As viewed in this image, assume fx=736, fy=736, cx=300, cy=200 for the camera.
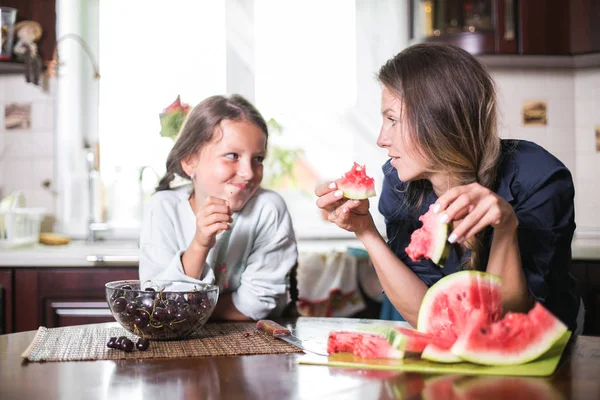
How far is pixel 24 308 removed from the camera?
345 centimetres

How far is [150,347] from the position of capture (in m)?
1.62

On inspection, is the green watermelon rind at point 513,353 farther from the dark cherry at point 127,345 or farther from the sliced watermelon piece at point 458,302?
the dark cherry at point 127,345

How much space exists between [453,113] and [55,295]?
7.41ft

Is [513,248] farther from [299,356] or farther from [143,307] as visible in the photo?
[143,307]

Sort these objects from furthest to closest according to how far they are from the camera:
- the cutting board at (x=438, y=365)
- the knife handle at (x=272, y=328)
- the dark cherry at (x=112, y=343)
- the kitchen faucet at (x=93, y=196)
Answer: the kitchen faucet at (x=93, y=196) → the knife handle at (x=272, y=328) → the dark cherry at (x=112, y=343) → the cutting board at (x=438, y=365)

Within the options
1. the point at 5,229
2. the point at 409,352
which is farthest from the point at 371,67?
the point at 409,352

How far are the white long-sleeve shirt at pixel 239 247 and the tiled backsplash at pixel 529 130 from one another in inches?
83.2

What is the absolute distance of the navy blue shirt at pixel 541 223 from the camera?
6.24 ft

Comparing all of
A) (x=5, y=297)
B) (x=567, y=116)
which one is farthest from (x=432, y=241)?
(x=567, y=116)

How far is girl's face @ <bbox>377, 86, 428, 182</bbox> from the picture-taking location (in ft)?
6.40

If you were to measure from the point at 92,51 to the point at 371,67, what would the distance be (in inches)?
65.9

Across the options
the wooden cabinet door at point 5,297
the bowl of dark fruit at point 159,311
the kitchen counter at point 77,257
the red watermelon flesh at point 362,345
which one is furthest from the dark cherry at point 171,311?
the wooden cabinet door at point 5,297

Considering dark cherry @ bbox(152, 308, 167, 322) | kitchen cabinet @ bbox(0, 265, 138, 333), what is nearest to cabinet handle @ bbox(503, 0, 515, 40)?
kitchen cabinet @ bbox(0, 265, 138, 333)

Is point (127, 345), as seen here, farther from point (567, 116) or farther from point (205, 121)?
point (567, 116)
